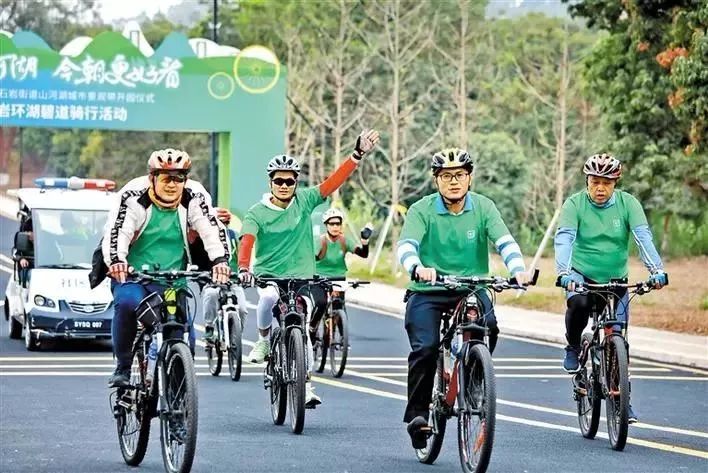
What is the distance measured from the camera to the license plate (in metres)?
23.4

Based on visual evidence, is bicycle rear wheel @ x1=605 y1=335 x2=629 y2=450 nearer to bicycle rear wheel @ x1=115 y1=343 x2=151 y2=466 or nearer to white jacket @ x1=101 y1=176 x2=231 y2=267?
white jacket @ x1=101 y1=176 x2=231 y2=267

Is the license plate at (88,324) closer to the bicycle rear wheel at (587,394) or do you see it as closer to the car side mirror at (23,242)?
the car side mirror at (23,242)

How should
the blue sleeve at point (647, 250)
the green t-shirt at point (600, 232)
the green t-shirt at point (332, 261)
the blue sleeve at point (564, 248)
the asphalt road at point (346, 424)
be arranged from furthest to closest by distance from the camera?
the green t-shirt at point (332, 261), the green t-shirt at point (600, 232), the blue sleeve at point (647, 250), the blue sleeve at point (564, 248), the asphalt road at point (346, 424)

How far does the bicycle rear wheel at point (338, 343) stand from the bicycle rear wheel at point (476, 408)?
8.32 meters

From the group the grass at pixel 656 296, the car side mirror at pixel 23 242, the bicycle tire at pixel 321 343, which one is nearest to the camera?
the bicycle tire at pixel 321 343

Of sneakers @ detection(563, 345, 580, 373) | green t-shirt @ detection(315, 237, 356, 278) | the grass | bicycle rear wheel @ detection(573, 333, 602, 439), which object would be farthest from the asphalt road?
the grass

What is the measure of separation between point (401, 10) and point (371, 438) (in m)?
35.9


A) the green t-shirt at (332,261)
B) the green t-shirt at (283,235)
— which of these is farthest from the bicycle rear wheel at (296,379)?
the green t-shirt at (332,261)

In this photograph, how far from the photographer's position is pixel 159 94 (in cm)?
4656

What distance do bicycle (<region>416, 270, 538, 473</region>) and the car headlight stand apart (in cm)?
1230

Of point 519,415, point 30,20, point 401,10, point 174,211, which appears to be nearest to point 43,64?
point 401,10

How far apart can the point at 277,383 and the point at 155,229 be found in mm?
3202

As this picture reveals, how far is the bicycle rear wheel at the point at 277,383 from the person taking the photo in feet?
47.5

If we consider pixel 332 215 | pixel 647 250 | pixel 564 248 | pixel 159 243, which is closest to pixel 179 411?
pixel 159 243
